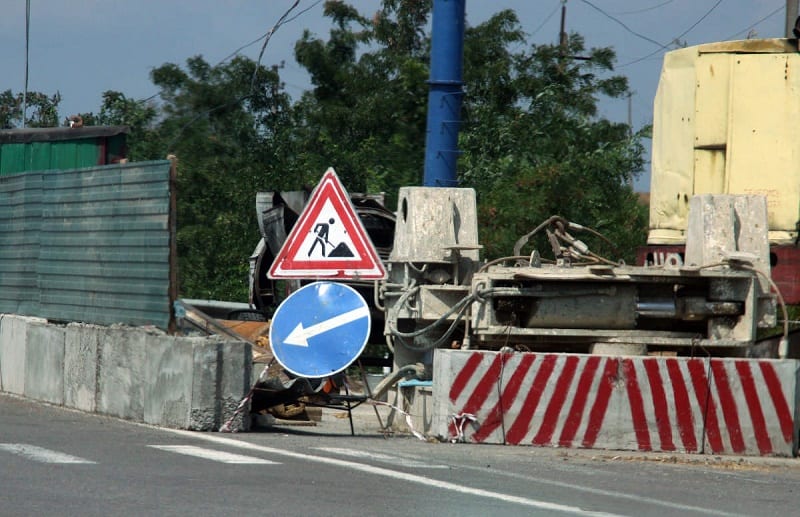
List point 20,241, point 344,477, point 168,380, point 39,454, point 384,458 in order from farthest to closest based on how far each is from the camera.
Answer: point 20,241
point 168,380
point 384,458
point 39,454
point 344,477

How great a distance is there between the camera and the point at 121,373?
12.1m

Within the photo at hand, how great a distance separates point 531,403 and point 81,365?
14.9 ft

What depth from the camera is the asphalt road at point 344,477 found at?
22.9 ft

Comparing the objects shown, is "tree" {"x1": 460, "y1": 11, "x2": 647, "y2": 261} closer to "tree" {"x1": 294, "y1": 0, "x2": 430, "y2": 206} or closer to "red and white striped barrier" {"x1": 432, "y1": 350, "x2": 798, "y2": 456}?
"tree" {"x1": 294, "y1": 0, "x2": 430, "y2": 206}

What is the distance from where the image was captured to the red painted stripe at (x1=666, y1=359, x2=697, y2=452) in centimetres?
1063

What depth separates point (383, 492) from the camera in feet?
24.7

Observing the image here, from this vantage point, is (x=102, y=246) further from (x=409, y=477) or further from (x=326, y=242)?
(x=409, y=477)

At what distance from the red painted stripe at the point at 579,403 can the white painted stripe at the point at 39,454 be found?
3.88m

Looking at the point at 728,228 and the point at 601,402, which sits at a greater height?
the point at 728,228

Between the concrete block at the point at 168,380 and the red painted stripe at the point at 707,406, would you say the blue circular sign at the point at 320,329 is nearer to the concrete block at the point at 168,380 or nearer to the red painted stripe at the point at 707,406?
the concrete block at the point at 168,380

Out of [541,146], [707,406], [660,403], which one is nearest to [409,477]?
[660,403]

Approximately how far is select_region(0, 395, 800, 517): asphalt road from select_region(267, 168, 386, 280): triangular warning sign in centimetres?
138

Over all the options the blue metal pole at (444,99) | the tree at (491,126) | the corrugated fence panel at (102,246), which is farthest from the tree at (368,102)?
the corrugated fence panel at (102,246)

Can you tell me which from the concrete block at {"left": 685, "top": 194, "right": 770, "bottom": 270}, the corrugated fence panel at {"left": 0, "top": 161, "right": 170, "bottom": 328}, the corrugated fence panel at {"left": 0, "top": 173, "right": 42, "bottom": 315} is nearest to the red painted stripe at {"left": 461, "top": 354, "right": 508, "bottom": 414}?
the concrete block at {"left": 685, "top": 194, "right": 770, "bottom": 270}
